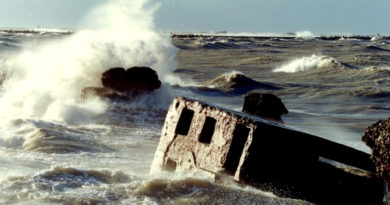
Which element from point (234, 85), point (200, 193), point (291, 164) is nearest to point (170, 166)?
point (200, 193)

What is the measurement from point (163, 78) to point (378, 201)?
46.5 ft

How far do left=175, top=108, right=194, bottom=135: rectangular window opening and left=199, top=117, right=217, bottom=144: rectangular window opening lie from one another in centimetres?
40

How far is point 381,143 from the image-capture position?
3.86 metres

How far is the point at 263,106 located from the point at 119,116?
3.80m

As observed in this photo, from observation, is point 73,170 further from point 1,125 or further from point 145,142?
point 1,125

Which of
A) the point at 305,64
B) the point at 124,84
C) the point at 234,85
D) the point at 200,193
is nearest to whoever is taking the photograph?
the point at 200,193

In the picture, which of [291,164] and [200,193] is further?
[200,193]

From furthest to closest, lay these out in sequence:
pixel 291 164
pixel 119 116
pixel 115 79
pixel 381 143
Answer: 1. pixel 115 79
2. pixel 119 116
3. pixel 291 164
4. pixel 381 143

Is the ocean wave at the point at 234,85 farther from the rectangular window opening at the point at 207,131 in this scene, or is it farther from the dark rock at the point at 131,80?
the rectangular window opening at the point at 207,131

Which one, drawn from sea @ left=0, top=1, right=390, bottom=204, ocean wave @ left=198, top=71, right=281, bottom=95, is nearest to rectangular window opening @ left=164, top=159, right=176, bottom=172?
sea @ left=0, top=1, right=390, bottom=204

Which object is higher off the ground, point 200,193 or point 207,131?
point 207,131

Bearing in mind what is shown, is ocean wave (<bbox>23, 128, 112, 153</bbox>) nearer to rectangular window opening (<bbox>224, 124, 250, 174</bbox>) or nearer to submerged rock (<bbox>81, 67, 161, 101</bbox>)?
rectangular window opening (<bbox>224, 124, 250, 174</bbox>)

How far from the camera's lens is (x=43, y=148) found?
814 cm

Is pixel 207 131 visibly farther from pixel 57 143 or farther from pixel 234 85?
pixel 234 85
